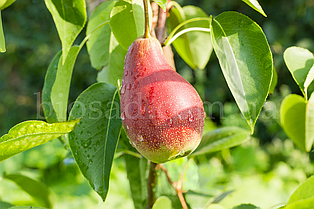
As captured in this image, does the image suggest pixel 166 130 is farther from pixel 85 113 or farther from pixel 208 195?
pixel 208 195

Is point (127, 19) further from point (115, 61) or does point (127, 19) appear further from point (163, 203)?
point (163, 203)

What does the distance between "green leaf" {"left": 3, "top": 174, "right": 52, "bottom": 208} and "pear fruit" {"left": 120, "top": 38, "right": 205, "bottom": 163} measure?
0.31 metres

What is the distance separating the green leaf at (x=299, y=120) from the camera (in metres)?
0.53

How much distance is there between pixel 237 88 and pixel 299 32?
5.70ft

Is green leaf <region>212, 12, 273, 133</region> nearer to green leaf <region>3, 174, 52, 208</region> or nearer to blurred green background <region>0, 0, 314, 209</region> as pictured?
green leaf <region>3, 174, 52, 208</region>

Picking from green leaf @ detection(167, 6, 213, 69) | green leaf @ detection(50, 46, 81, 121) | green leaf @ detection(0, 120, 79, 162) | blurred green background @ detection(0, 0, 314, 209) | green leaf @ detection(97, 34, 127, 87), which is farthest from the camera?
blurred green background @ detection(0, 0, 314, 209)

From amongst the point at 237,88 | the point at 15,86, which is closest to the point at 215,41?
the point at 237,88

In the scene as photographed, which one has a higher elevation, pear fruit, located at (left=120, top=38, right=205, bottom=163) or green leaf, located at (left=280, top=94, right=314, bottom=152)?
pear fruit, located at (left=120, top=38, right=205, bottom=163)

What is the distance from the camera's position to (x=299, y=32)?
1.83 m

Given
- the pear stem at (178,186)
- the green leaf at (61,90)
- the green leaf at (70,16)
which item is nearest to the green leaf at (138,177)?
the pear stem at (178,186)

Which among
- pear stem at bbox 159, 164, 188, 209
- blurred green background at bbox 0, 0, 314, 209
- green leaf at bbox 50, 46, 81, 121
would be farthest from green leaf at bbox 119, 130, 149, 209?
blurred green background at bbox 0, 0, 314, 209

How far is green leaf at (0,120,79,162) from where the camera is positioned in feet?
1.06

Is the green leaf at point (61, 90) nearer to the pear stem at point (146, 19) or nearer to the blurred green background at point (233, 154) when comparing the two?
the pear stem at point (146, 19)

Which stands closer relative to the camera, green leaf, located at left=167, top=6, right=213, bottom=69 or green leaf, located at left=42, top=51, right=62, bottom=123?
green leaf, located at left=42, top=51, right=62, bottom=123
